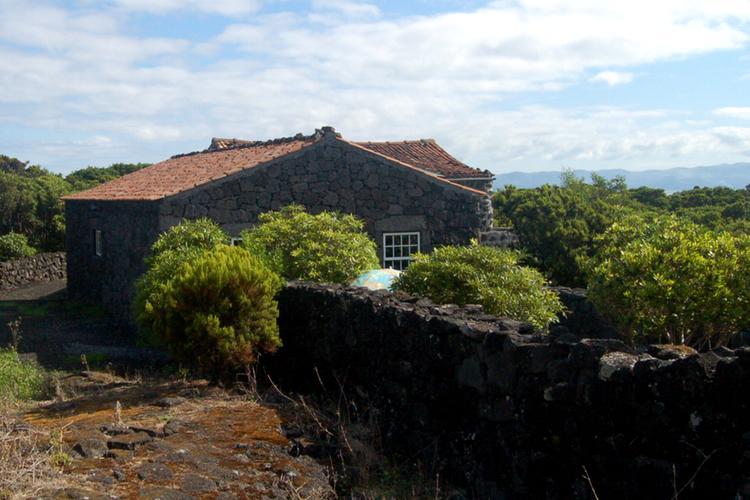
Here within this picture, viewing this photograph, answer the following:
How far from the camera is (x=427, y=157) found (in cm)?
2784

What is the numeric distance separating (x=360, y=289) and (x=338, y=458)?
320 centimetres

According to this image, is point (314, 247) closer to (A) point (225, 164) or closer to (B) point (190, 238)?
(B) point (190, 238)

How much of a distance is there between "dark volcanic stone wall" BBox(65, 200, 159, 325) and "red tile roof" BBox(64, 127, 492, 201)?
0.39 meters

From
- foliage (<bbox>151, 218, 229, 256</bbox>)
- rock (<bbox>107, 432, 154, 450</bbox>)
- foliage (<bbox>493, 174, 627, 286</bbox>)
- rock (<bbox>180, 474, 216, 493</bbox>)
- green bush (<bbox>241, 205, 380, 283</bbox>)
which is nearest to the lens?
rock (<bbox>180, 474, 216, 493</bbox>)

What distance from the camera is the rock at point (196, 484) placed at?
6.66 m

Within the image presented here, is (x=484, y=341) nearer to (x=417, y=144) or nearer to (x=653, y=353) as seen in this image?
(x=653, y=353)

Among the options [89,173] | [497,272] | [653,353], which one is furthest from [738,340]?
[89,173]

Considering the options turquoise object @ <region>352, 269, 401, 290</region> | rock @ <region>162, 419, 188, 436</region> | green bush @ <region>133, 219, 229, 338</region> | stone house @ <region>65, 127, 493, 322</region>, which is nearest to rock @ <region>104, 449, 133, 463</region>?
rock @ <region>162, 419, 188, 436</region>

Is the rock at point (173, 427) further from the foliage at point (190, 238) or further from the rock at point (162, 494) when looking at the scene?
the foliage at point (190, 238)

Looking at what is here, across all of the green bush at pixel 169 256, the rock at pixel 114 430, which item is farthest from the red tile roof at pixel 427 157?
the rock at pixel 114 430

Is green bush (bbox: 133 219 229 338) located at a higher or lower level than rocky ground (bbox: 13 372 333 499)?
higher

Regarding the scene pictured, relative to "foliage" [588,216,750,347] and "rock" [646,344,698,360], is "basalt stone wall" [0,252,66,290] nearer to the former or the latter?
→ "foliage" [588,216,750,347]

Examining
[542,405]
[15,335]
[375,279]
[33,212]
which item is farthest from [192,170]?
[33,212]

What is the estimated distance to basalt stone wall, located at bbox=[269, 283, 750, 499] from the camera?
4820 mm
